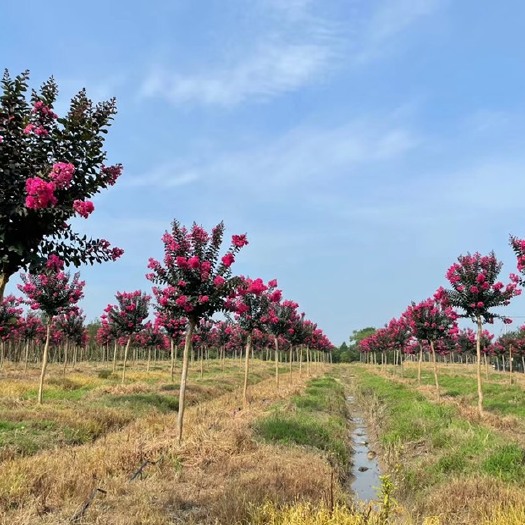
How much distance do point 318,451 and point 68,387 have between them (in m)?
15.2

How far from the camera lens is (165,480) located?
7152mm

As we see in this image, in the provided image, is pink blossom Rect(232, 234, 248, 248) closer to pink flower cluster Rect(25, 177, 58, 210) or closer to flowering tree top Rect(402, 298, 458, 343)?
pink flower cluster Rect(25, 177, 58, 210)

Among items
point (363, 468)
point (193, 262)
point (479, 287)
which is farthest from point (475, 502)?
point (479, 287)

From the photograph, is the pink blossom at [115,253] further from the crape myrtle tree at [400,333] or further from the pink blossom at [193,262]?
the crape myrtle tree at [400,333]

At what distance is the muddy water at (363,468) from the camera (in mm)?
8742

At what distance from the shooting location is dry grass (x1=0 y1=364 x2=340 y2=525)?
217 inches

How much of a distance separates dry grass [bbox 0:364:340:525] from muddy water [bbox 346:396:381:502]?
36.7 inches

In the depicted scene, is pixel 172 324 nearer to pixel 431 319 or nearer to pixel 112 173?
pixel 431 319

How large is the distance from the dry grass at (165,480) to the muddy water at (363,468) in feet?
3.06

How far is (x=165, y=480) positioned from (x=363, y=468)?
17.4 feet

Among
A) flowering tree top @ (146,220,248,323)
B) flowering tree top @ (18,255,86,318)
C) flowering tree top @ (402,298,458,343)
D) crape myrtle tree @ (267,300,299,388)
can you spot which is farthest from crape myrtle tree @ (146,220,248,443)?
flowering tree top @ (402,298,458,343)

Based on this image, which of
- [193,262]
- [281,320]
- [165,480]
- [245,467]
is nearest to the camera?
[165,480]

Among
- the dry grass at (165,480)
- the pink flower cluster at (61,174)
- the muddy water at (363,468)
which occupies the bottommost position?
the muddy water at (363,468)

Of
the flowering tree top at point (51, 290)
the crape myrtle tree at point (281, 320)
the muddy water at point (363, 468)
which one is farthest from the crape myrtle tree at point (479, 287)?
the flowering tree top at point (51, 290)
